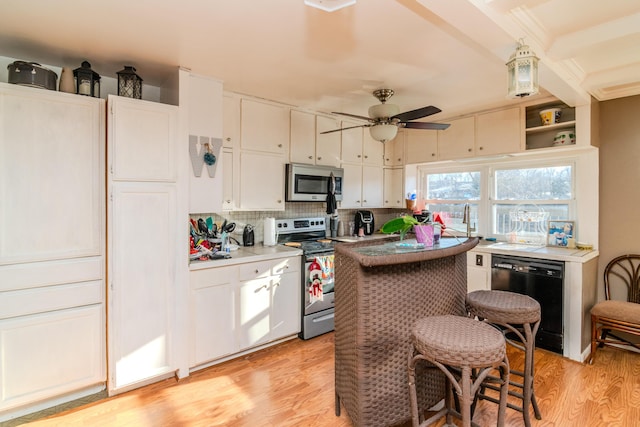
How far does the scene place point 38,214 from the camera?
2.06 meters

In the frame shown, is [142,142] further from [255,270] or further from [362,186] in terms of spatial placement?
[362,186]

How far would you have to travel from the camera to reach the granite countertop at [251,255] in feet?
8.39

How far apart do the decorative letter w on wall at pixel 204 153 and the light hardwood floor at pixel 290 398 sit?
5.35 ft

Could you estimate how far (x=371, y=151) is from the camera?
425 centimetres

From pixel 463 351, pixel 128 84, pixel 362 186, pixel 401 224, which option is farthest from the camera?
pixel 362 186

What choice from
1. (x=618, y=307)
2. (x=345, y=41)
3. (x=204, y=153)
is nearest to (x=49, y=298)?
(x=204, y=153)

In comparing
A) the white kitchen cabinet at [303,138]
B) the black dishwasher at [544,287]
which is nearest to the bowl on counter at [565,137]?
the black dishwasher at [544,287]

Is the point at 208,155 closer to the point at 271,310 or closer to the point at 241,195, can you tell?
the point at 241,195

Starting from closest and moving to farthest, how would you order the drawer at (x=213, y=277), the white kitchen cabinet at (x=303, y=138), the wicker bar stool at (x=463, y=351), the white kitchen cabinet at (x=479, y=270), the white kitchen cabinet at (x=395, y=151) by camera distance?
the wicker bar stool at (x=463, y=351)
the drawer at (x=213, y=277)
the white kitchen cabinet at (x=479, y=270)
the white kitchen cabinet at (x=303, y=138)
the white kitchen cabinet at (x=395, y=151)

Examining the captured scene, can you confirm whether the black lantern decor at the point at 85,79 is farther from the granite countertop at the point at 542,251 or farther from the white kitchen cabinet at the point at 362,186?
the granite countertop at the point at 542,251

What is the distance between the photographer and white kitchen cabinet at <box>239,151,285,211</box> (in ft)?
10.3

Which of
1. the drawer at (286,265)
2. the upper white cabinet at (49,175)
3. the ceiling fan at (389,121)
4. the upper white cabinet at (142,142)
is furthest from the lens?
the drawer at (286,265)

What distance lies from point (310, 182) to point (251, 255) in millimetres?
1155

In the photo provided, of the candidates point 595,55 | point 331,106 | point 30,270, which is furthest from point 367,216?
point 30,270
